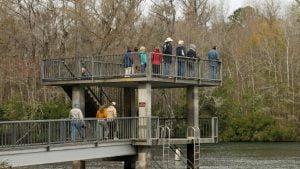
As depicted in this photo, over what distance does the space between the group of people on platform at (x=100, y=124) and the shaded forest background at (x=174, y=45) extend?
31066 millimetres

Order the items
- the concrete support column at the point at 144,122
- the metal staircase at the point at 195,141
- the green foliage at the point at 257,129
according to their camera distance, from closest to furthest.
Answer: the concrete support column at the point at 144,122 < the metal staircase at the point at 195,141 < the green foliage at the point at 257,129

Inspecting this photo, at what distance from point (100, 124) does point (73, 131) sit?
1.94m

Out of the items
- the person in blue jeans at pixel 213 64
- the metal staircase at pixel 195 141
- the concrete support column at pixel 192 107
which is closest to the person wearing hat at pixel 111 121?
the metal staircase at pixel 195 141

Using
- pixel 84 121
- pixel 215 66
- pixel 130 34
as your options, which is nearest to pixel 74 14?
pixel 130 34

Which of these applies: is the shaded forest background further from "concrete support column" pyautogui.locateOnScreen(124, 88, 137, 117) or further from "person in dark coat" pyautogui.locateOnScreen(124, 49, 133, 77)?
"person in dark coat" pyautogui.locateOnScreen(124, 49, 133, 77)

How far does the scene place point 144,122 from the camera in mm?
30797

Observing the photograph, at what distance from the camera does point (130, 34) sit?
66812 mm

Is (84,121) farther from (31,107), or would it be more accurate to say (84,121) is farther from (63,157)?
(31,107)

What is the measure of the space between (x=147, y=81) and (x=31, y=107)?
33921 mm

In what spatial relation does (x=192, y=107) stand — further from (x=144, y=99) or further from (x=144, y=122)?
(x=144, y=122)

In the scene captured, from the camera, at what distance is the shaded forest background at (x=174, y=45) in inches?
2586

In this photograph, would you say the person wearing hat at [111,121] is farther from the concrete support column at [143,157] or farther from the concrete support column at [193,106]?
the concrete support column at [193,106]

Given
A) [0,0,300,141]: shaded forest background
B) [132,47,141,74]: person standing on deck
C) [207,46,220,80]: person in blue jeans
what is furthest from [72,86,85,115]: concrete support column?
[0,0,300,141]: shaded forest background

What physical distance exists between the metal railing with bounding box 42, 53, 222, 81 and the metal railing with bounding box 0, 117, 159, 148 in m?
2.03
